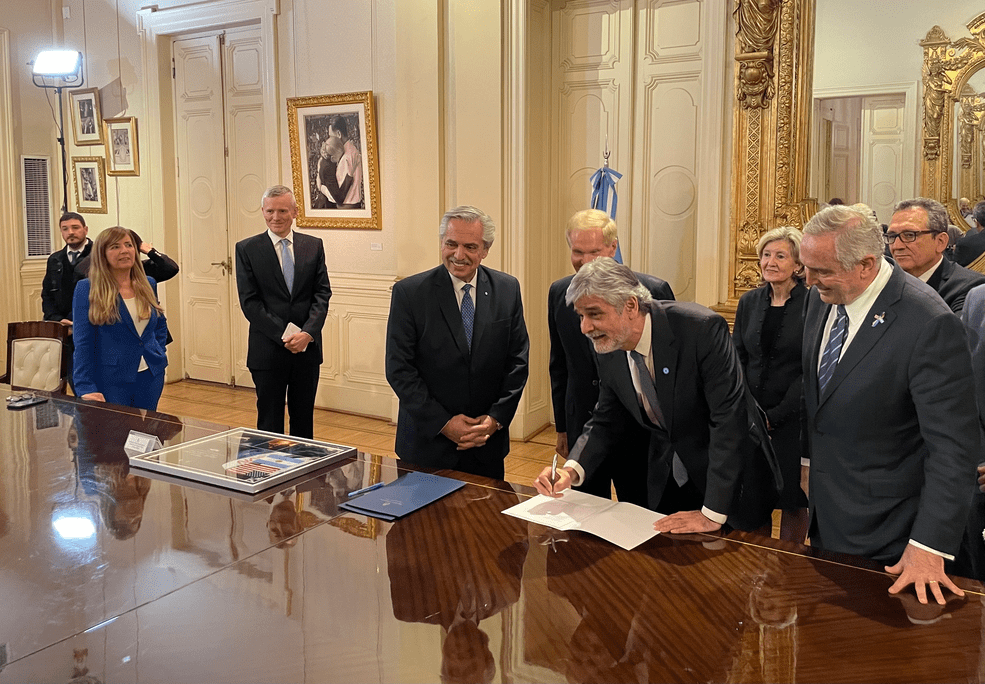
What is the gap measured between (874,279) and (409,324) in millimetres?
1632

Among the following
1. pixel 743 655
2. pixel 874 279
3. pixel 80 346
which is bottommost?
pixel 743 655

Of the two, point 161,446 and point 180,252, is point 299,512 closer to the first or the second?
point 161,446

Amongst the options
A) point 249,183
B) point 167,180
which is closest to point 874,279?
point 249,183

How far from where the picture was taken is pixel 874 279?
7.13 feet

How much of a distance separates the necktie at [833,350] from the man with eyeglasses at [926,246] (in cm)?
132

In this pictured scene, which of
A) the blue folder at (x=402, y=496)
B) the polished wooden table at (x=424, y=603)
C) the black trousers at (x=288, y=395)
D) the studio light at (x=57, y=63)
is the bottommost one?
the black trousers at (x=288, y=395)

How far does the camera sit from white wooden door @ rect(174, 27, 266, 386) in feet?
24.5

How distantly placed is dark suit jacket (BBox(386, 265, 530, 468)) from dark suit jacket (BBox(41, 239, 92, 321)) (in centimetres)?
397

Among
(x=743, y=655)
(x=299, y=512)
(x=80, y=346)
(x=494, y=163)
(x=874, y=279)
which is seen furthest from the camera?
(x=494, y=163)

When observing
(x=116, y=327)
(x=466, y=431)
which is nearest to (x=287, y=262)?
(x=116, y=327)

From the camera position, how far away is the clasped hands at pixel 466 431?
3.13 metres

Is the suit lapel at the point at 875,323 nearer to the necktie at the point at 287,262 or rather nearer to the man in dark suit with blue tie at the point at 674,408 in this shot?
the man in dark suit with blue tie at the point at 674,408

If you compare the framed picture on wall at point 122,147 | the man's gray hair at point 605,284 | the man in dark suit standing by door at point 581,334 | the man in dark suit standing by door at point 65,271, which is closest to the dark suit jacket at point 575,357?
the man in dark suit standing by door at point 581,334

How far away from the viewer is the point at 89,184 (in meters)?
8.28
